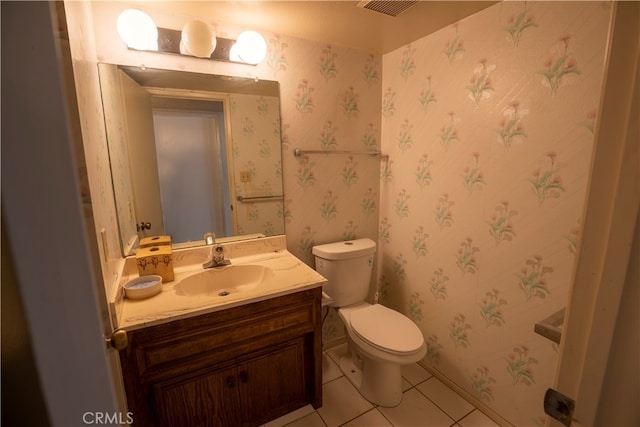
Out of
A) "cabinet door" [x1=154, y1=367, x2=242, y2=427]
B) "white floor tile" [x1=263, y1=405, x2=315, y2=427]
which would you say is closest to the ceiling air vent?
"cabinet door" [x1=154, y1=367, x2=242, y2=427]

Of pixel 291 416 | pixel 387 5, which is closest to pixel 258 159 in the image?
pixel 387 5

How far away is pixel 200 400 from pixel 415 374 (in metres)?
1.33

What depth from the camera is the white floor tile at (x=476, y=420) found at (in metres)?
1.48

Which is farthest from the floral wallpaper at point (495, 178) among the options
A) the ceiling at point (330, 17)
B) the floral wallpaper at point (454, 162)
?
the ceiling at point (330, 17)

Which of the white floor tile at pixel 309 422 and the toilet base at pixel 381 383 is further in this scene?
the toilet base at pixel 381 383

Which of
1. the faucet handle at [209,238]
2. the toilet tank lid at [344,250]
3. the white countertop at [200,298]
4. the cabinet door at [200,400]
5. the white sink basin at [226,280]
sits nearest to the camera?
the white countertop at [200,298]

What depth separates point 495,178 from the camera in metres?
1.38

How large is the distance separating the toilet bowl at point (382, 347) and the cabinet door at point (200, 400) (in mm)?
680

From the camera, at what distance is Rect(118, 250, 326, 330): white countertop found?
104 cm

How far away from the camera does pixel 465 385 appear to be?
1641 mm

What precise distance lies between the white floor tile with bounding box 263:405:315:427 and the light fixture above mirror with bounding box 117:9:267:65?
1.88 meters

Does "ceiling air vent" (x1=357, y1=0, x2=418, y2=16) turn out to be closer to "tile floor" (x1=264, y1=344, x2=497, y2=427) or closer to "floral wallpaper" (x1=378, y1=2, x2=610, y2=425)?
"floral wallpaper" (x1=378, y1=2, x2=610, y2=425)

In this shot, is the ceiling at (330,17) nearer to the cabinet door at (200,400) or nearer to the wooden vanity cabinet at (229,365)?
the wooden vanity cabinet at (229,365)

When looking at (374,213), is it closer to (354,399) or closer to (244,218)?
(244,218)
